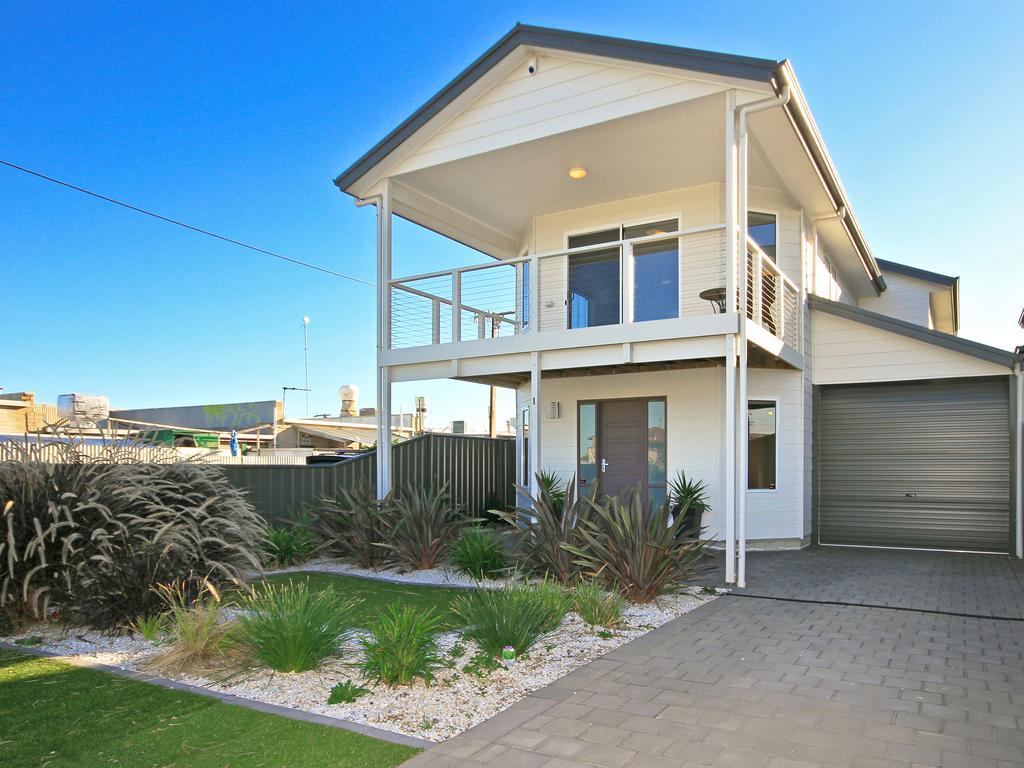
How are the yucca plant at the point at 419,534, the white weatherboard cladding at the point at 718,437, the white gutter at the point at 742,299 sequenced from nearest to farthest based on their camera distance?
the white gutter at the point at 742,299 → the yucca plant at the point at 419,534 → the white weatherboard cladding at the point at 718,437

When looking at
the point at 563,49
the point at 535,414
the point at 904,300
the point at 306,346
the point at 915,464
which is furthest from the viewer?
the point at 306,346

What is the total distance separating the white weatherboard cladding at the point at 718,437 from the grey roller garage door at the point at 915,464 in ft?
3.30

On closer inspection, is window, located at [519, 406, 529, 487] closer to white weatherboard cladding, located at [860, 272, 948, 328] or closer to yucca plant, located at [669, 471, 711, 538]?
yucca plant, located at [669, 471, 711, 538]

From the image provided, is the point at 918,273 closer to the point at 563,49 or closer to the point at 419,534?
the point at 563,49

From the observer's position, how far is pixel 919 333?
10625mm

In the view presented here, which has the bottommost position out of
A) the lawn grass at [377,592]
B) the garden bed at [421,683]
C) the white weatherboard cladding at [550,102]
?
the lawn grass at [377,592]

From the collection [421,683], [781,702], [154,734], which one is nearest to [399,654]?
[421,683]

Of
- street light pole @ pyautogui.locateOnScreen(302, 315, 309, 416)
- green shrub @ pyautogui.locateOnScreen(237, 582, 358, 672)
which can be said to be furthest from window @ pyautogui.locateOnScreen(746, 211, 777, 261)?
street light pole @ pyautogui.locateOnScreen(302, 315, 309, 416)

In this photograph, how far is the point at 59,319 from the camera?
22078mm

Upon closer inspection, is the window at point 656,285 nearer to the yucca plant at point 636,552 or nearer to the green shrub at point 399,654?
the yucca plant at point 636,552

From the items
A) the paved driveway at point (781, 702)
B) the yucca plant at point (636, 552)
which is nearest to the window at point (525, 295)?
the yucca plant at point (636, 552)

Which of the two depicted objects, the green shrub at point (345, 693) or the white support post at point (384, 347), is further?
the white support post at point (384, 347)

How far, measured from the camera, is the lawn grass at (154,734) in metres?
3.40

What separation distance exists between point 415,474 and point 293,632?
29.5 ft
